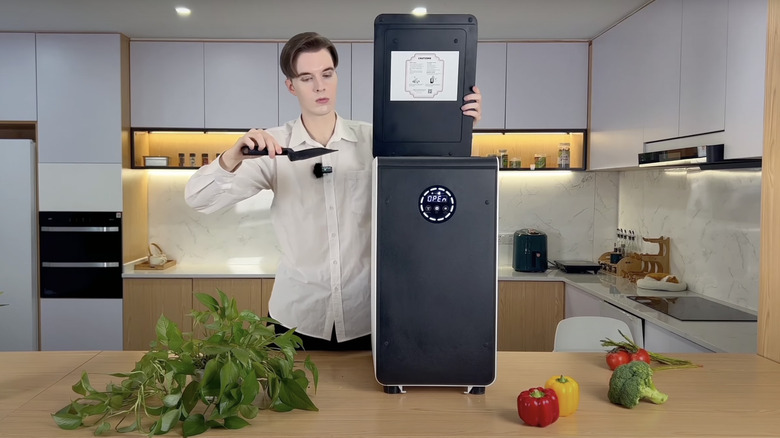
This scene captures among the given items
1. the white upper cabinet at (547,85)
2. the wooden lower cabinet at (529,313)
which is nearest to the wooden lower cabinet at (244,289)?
the wooden lower cabinet at (529,313)

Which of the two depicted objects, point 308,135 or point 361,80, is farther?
point 361,80

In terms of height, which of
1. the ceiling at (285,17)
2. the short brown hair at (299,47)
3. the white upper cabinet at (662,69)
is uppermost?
the ceiling at (285,17)

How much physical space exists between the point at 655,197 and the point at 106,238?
11.6 feet

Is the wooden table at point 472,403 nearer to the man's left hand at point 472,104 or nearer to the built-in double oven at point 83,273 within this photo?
the man's left hand at point 472,104

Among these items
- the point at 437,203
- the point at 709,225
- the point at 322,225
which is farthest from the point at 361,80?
the point at 437,203

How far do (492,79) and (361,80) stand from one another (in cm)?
88

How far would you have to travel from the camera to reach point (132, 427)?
3.64 feet

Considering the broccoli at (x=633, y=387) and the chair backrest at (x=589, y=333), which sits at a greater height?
the broccoli at (x=633, y=387)

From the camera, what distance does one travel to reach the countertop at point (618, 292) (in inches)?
95.7

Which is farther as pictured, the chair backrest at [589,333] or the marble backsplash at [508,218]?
the marble backsplash at [508,218]

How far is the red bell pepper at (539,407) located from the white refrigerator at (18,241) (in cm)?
401

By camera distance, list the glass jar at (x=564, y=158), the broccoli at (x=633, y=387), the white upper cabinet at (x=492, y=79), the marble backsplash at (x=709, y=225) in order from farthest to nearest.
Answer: the glass jar at (x=564, y=158) < the white upper cabinet at (x=492, y=79) < the marble backsplash at (x=709, y=225) < the broccoli at (x=633, y=387)

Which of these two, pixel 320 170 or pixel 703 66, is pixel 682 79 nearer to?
pixel 703 66

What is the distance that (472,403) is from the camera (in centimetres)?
129
